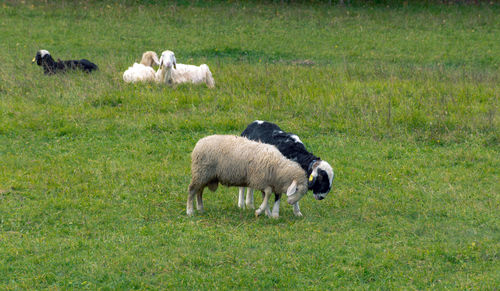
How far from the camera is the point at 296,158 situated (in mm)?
8523

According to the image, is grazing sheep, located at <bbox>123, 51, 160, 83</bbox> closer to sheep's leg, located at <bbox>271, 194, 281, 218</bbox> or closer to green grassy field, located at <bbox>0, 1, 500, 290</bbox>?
green grassy field, located at <bbox>0, 1, 500, 290</bbox>

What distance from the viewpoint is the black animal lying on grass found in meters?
16.6

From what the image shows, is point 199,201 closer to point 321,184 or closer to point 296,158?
point 296,158

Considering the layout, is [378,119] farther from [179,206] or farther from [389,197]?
[179,206]

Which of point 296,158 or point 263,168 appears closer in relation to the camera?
point 263,168

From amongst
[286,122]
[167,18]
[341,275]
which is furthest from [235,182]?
[167,18]

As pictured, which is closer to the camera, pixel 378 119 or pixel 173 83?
pixel 378 119

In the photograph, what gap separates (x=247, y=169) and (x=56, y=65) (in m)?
10.4

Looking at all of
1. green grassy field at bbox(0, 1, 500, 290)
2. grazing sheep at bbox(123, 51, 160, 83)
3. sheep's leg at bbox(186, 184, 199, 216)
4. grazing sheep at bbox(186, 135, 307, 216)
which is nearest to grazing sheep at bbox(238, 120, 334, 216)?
grazing sheep at bbox(186, 135, 307, 216)

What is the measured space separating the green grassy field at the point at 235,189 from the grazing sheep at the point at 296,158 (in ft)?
1.17

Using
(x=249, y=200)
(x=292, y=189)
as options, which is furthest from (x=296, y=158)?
(x=249, y=200)

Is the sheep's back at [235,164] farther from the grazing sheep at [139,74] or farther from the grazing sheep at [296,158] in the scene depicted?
the grazing sheep at [139,74]

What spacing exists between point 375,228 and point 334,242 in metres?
0.89

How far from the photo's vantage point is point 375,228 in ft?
26.7
